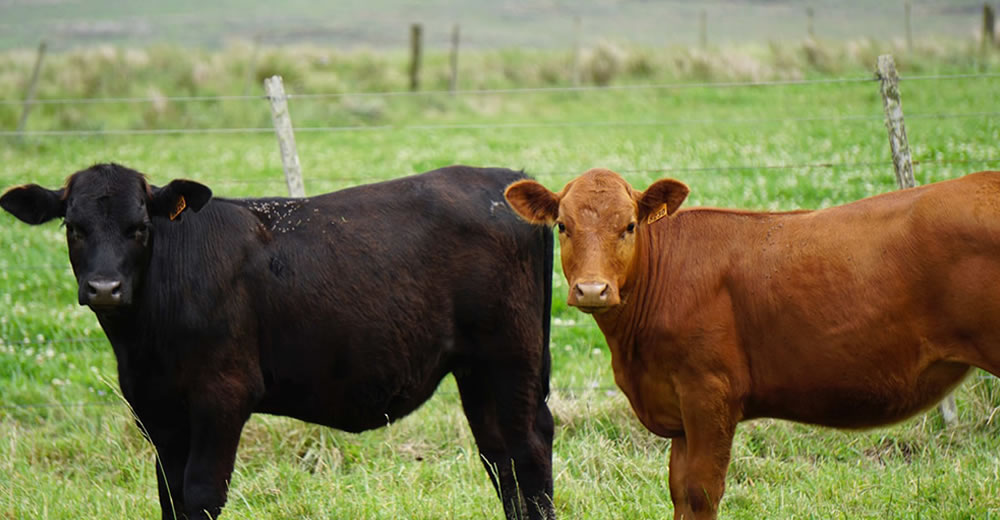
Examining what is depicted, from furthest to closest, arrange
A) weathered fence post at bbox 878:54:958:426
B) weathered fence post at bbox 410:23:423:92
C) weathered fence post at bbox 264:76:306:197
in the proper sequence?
1. weathered fence post at bbox 410:23:423:92
2. weathered fence post at bbox 264:76:306:197
3. weathered fence post at bbox 878:54:958:426

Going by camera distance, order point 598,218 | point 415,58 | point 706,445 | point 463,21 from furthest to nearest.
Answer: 1. point 463,21
2. point 415,58
3. point 598,218
4. point 706,445

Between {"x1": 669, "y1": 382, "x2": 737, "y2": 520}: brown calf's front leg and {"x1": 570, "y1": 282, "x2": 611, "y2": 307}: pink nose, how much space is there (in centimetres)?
59

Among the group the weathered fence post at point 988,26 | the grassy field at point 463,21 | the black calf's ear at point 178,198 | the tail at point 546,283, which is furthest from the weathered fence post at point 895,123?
the grassy field at point 463,21

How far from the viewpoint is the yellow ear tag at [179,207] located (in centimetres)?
477

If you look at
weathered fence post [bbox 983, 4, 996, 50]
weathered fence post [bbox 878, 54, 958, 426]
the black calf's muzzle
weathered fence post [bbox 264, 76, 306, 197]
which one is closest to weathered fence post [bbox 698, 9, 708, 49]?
weathered fence post [bbox 983, 4, 996, 50]

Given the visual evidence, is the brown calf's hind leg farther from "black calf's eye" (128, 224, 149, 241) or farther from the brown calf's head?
"black calf's eye" (128, 224, 149, 241)

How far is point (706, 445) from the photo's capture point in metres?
4.28

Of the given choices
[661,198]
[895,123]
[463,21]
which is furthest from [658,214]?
[463,21]

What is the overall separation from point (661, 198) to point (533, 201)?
571 mm

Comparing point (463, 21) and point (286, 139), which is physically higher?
point (463, 21)

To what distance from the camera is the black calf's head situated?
4.41 metres

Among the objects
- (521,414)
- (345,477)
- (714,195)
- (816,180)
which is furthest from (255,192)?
(521,414)

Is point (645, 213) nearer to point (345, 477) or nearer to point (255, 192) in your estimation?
point (345, 477)

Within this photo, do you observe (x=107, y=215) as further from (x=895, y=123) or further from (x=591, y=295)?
(x=895, y=123)
